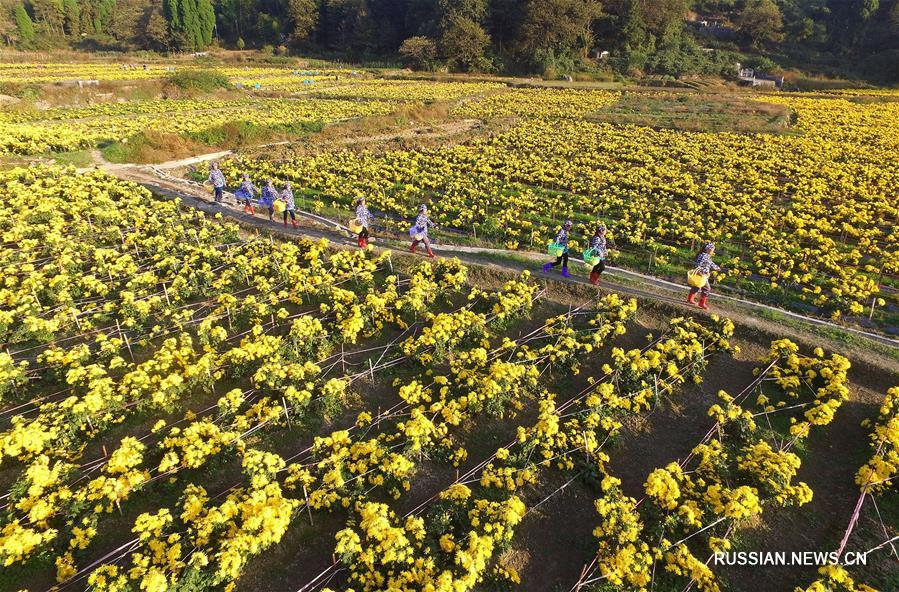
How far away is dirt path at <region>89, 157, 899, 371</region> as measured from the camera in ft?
40.5

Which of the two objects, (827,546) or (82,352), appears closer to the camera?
(827,546)

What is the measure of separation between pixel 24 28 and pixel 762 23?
5819 inches

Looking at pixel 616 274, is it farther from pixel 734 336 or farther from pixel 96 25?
pixel 96 25

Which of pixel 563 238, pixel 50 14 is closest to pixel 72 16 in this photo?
pixel 50 14

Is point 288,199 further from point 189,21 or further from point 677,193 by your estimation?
point 189,21

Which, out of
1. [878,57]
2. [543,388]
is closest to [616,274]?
[543,388]

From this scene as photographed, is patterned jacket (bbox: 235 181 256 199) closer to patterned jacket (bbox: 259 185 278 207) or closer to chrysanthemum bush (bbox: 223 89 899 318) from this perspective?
patterned jacket (bbox: 259 185 278 207)

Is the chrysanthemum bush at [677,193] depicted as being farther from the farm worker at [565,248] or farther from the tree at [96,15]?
the tree at [96,15]

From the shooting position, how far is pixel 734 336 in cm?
1274

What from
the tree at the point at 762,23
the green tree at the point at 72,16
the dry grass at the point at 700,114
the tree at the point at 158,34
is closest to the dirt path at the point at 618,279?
the dry grass at the point at 700,114

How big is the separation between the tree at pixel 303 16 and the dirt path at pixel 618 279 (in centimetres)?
9932

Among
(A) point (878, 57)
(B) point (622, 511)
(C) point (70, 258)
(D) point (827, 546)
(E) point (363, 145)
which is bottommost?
(D) point (827, 546)

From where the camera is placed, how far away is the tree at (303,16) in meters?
105

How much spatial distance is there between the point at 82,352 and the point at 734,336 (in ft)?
53.1
